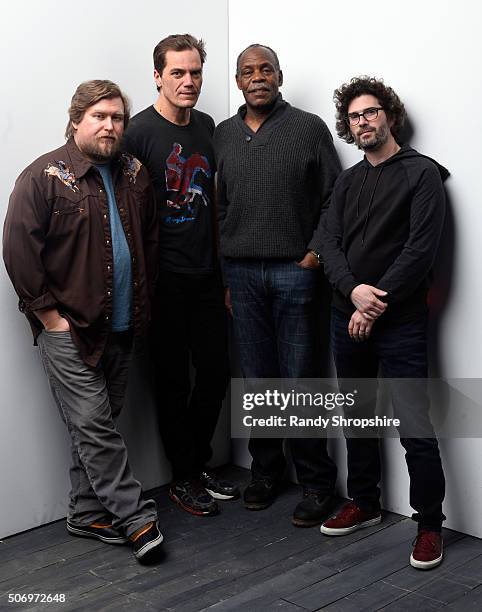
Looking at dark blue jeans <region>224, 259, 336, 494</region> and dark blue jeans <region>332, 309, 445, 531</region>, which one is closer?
dark blue jeans <region>332, 309, 445, 531</region>

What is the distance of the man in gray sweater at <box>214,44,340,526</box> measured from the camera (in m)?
3.08

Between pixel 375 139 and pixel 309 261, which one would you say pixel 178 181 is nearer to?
pixel 309 261

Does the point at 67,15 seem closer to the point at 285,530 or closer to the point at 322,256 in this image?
the point at 322,256

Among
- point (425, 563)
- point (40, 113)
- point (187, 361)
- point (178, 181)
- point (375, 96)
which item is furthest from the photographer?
point (187, 361)

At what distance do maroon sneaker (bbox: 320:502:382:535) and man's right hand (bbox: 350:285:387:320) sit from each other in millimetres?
780

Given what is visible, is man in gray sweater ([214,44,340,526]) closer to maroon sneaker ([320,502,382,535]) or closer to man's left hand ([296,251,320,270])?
man's left hand ([296,251,320,270])

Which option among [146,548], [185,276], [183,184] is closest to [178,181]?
[183,184]

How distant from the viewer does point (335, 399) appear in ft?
11.0

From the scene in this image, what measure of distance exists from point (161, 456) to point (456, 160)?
1.72m

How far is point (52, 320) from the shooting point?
2.82m

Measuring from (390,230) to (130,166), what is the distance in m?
0.97

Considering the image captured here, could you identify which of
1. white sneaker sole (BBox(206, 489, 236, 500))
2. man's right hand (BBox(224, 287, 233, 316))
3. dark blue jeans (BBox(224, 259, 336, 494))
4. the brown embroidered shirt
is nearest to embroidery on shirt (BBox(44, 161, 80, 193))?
the brown embroidered shirt

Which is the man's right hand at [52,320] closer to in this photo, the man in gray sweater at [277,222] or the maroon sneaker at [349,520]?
the man in gray sweater at [277,222]

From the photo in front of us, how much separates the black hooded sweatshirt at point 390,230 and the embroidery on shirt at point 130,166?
733 millimetres
